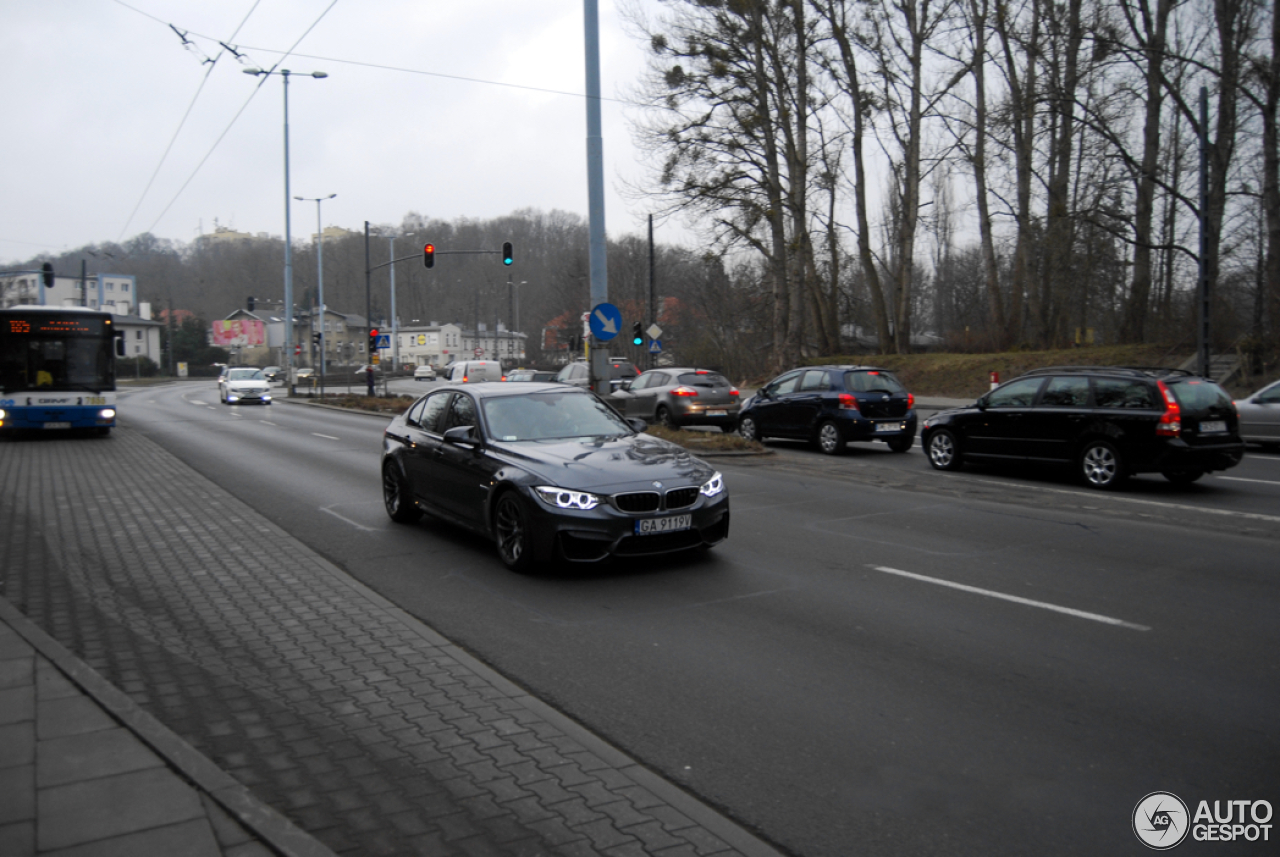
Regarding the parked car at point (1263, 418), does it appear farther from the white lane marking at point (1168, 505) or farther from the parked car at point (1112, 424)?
the white lane marking at point (1168, 505)

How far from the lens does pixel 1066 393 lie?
40.4 ft

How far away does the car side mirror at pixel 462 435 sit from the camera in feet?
26.5

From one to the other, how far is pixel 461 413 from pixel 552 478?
1.99m

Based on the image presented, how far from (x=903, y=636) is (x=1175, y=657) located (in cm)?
Answer: 146

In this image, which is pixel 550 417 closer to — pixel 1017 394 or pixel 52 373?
pixel 1017 394

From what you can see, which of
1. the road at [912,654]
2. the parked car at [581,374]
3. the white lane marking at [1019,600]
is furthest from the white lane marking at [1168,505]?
the parked car at [581,374]

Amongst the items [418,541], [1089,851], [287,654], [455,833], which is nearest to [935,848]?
[1089,851]

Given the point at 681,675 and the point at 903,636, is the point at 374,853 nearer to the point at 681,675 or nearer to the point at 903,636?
the point at 681,675

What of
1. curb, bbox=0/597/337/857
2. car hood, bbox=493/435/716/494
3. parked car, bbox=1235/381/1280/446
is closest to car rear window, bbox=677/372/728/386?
parked car, bbox=1235/381/1280/446

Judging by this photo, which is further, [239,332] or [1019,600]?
[239,332]

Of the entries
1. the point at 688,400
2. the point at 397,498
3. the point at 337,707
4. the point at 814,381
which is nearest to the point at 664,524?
the point at 337,707

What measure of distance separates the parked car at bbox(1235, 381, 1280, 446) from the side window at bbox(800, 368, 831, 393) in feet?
23.4

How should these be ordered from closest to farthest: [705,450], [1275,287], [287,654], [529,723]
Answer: [529,723] < [287,654] < [705,450] < [1275,287]

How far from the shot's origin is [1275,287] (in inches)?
970
